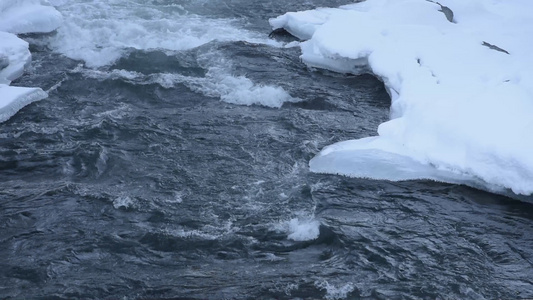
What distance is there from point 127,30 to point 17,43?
2.30 metres

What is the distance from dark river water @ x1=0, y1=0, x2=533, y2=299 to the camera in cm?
673

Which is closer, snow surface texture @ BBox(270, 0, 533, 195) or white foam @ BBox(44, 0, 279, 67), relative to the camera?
snow surface texture @ BBox(270, 0, 533, 195)

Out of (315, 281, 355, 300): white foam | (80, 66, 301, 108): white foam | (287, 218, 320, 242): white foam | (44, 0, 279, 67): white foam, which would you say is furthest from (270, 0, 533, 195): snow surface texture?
(315, 281, 355, 300): white foam

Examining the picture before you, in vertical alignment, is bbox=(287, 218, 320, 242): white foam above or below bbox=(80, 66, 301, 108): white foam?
below

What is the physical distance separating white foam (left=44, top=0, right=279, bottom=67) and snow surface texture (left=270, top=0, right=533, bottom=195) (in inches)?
59.3

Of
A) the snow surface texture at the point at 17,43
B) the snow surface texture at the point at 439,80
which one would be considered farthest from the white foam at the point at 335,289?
the snow surface texture at the point at 17,43

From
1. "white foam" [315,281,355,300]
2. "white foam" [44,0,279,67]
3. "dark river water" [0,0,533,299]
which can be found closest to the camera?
"white foam" [315,281,355,300]

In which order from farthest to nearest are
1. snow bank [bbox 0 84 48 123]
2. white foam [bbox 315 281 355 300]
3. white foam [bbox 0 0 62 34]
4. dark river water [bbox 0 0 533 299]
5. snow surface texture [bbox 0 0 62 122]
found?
Result: white foam [bbox 0 0 62 34]
snow surface texture [bbox 0 0 62 122]
snow bank [bbox 0 84 48 123]
dark river water [bbox 0 0 533 299]
white foam [bbox 315 281 355 300]

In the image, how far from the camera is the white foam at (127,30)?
13055 millimetres

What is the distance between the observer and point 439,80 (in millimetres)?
10617

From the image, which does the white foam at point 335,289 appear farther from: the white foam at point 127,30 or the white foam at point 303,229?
the white foam at point 127,30

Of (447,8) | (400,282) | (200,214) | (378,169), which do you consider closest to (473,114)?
(378,169)

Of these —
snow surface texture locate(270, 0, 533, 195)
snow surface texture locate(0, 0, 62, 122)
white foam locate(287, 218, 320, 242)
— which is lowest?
white foam locate(287, 218, 320, 242)

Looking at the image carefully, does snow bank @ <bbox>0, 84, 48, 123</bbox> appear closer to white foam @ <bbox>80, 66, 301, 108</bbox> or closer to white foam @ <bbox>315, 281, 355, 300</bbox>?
white foam @ <bbox>80, 66, 301, 108</bbox>
